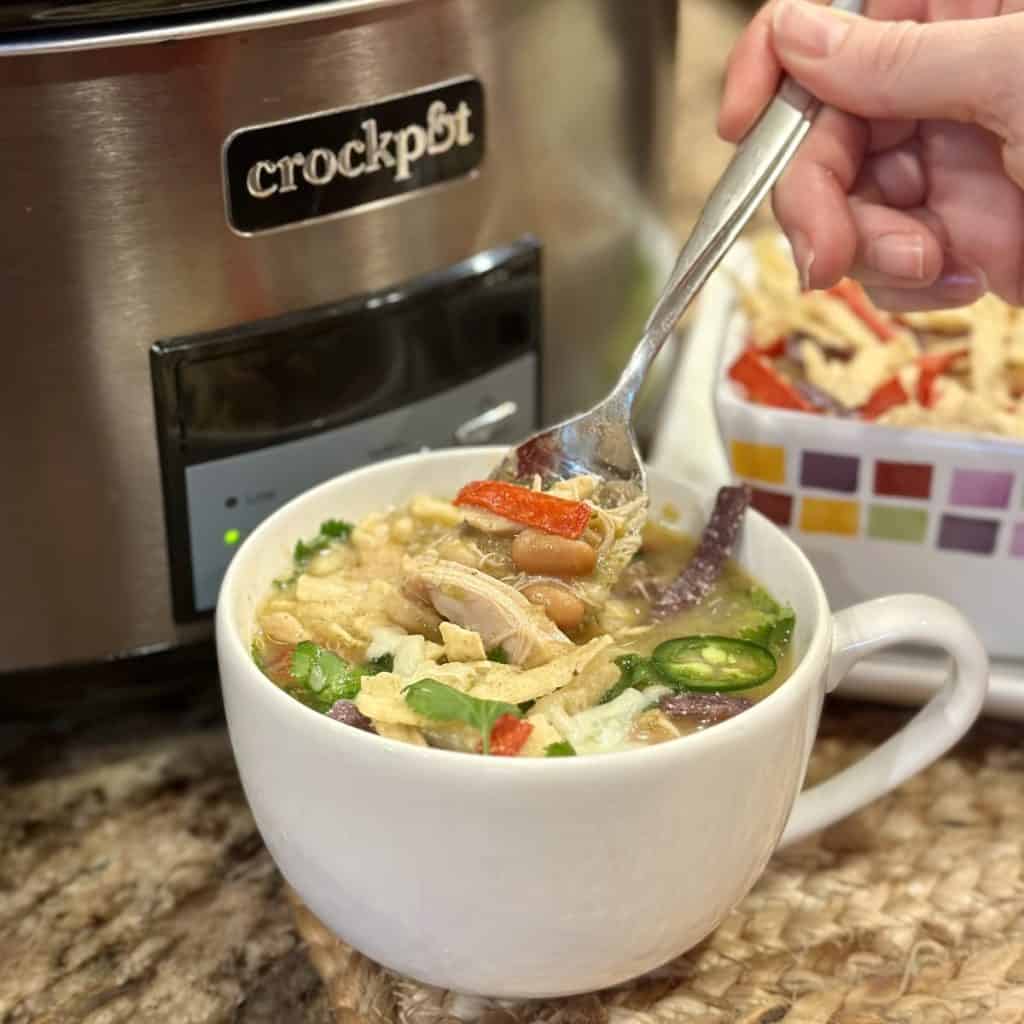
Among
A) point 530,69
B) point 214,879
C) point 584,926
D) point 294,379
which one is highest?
point 530,69

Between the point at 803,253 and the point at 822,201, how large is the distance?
0.03 m

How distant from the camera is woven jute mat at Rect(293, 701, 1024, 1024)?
63 centimetres

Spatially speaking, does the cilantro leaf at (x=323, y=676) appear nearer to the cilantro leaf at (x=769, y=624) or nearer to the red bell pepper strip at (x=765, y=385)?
the cilantro leaf at (x=769, y=624)

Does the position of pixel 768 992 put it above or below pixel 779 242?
below

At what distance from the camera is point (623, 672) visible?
604 mm

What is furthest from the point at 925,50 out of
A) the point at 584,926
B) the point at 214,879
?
the point at 214,879

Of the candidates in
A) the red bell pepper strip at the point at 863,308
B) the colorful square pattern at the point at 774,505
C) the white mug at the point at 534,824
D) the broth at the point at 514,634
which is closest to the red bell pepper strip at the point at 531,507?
the broth at the point at 514,634

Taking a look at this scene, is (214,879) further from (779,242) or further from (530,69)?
(779,242)

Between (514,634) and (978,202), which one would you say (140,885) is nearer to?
(514,634)

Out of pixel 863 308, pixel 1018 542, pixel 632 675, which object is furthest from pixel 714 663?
pixel 863 308

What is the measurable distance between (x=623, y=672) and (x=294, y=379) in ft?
0.69

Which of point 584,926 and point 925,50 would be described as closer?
point 584,926

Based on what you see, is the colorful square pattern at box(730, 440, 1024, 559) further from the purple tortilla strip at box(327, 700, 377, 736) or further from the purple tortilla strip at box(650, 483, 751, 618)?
the purple tortilla strip at box(327, 700, 377, 736)

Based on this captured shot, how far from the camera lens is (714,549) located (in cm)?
68
